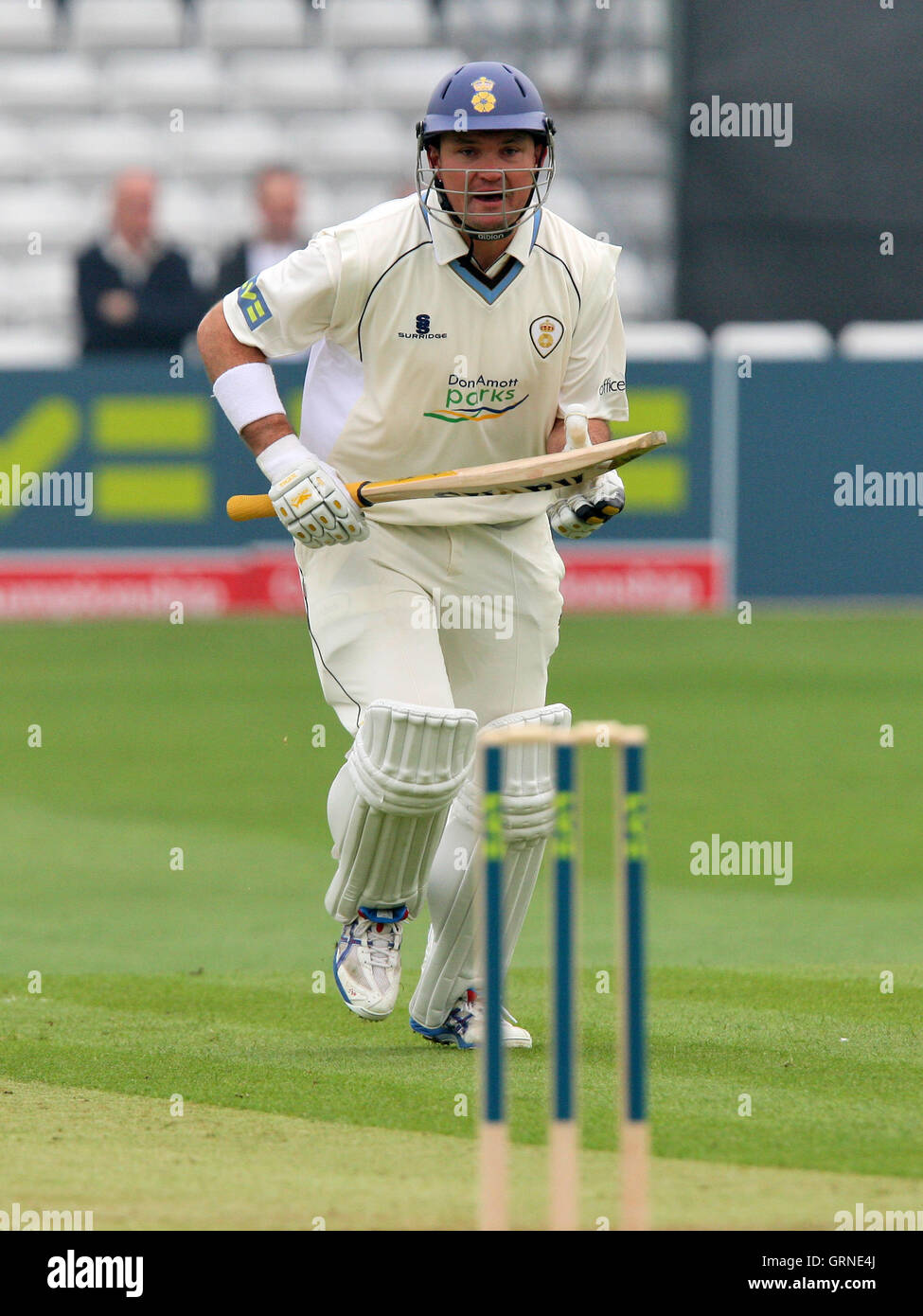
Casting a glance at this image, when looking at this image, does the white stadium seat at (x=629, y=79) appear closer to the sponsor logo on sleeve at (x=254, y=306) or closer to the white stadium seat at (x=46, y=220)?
the white stadium seat at (x=46, y=220)

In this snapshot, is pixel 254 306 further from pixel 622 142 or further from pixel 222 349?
pixel 622 142

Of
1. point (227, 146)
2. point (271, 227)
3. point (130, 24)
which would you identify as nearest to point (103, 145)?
point (227, 146)

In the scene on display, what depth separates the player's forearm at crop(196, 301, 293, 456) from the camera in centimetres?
533

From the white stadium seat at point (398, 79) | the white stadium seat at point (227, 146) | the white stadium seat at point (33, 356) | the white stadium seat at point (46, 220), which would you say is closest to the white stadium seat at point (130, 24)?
the white stadium seat at point (227, 146)

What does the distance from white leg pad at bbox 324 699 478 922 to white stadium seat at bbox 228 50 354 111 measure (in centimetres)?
1386

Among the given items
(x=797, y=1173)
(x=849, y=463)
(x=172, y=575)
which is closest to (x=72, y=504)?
(x=172, y=575)

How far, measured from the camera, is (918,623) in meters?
14.1

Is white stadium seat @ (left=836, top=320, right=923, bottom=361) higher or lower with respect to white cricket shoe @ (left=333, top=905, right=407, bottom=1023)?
higher

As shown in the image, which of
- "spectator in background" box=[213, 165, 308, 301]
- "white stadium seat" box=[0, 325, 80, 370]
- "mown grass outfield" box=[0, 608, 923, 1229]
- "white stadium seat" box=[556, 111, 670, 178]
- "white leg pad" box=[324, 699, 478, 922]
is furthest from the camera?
"white stadium seat" box=[556, 111, 670, 178]

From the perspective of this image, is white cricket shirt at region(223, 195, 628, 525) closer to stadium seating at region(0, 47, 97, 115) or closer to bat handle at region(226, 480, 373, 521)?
bat handle at region(226, 480, 373, 521)

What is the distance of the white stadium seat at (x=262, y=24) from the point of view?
60.6 ft

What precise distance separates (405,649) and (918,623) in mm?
9242

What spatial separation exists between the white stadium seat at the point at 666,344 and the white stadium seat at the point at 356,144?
14.6 ft

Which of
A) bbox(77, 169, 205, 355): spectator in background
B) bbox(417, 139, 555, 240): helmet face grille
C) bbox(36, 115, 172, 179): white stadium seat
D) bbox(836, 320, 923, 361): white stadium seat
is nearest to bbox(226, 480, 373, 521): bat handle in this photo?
bbox(417, 139, 555, 240): helmet face grille
